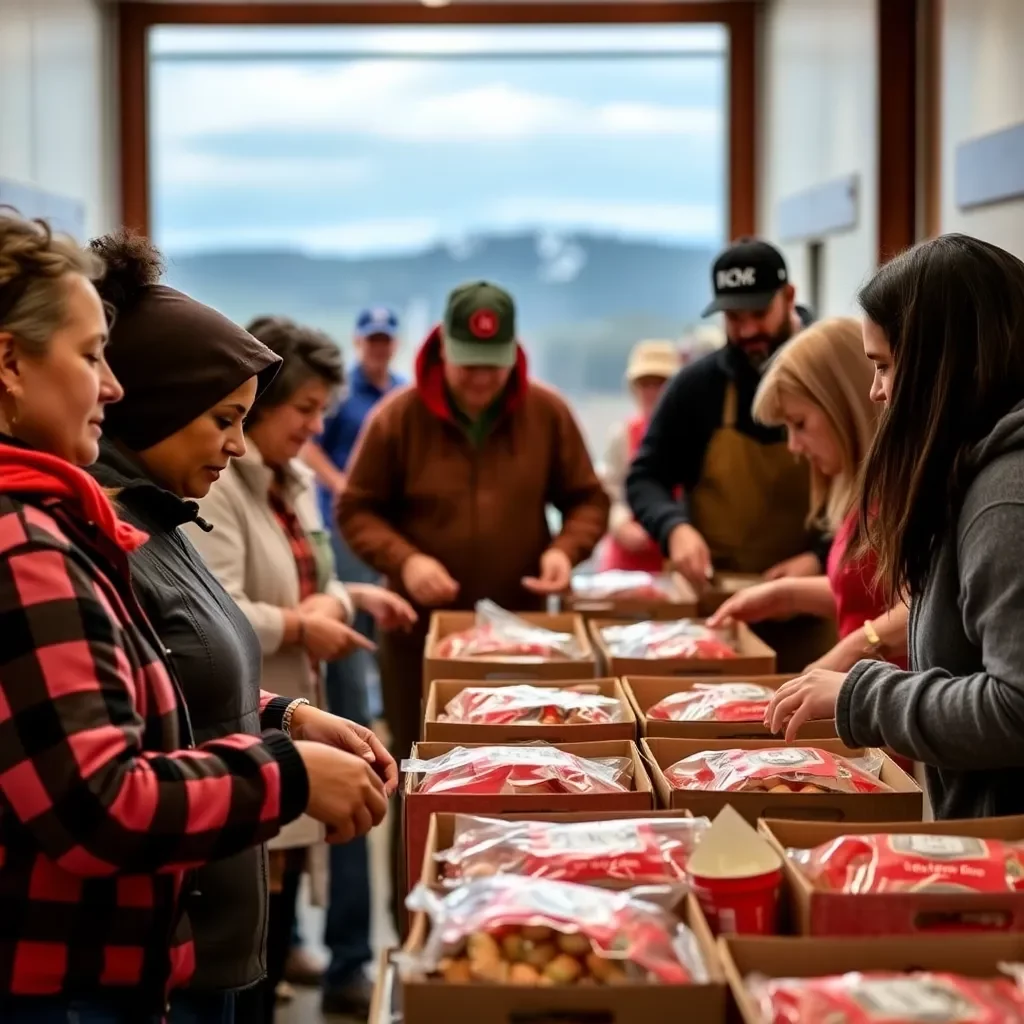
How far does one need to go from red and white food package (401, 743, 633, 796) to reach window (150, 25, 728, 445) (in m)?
4.99

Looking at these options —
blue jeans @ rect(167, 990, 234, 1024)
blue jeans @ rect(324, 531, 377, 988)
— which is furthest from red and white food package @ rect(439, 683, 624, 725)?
blue jeans @ rect(324, 531, 377, 988)

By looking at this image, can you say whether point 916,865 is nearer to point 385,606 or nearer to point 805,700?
point 805,700

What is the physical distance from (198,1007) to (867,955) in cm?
89

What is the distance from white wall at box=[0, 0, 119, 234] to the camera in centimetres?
494

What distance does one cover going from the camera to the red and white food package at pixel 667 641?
2.62 metres

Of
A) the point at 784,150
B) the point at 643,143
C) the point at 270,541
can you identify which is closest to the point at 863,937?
the point at 270,541

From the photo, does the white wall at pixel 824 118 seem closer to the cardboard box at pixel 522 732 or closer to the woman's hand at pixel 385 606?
the woman's hand at pixel 385 606

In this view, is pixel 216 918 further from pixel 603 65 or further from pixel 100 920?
pixel 603 65

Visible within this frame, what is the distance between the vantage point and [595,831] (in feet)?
5.08

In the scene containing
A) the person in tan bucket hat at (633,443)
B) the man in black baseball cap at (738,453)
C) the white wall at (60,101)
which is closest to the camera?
the man in black baseball cap at (738,453)

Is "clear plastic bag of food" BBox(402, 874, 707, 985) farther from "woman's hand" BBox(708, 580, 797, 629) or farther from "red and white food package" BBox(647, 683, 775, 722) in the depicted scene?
"woman's hand" BBox(708, 580, 797, 629)

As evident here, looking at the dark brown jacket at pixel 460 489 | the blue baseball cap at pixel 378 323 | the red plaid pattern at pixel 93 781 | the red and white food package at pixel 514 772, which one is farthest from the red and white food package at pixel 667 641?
the blue baseball cap at pixel 378 323

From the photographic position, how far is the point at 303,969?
3.86 m

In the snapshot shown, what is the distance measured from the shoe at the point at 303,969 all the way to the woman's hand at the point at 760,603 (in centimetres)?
166
